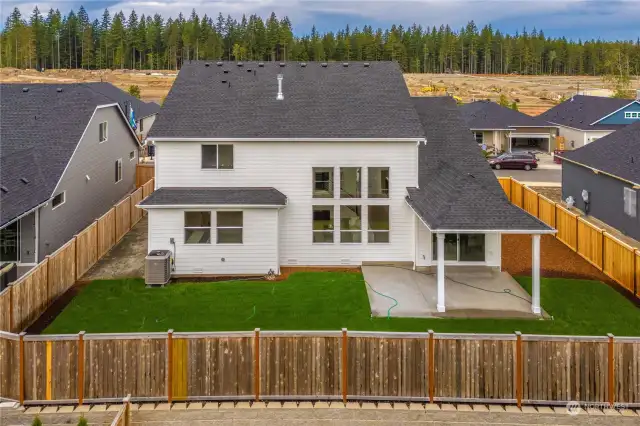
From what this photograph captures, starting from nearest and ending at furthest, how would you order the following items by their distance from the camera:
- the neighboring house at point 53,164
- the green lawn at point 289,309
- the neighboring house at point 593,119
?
the green lawn at point 289,309, the neighboring house at point 53,164, the neighboring house at point 593,119

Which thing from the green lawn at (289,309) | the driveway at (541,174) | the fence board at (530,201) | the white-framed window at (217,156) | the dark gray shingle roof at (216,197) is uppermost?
the white-framed window at (217,156)

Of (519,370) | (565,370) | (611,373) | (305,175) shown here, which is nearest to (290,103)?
(305,175)

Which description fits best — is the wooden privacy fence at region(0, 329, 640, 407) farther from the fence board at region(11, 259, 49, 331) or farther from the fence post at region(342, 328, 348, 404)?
the fence board at region(11, 259, 49, 331)

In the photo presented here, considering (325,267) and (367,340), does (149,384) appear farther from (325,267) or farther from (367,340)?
(325,267)

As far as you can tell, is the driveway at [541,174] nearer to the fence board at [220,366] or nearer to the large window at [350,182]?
the large window at [350,182]

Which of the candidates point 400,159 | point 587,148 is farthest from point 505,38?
point 400,159

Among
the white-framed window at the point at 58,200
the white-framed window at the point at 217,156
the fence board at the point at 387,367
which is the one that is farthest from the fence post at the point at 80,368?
the white-framed window at the point at 58,200

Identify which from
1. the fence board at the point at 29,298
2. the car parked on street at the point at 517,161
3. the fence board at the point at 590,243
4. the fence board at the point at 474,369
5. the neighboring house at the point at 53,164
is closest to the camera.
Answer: the fence board at the point at 474,369

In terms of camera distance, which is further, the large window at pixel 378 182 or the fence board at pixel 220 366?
the large window at pixel 378 182
